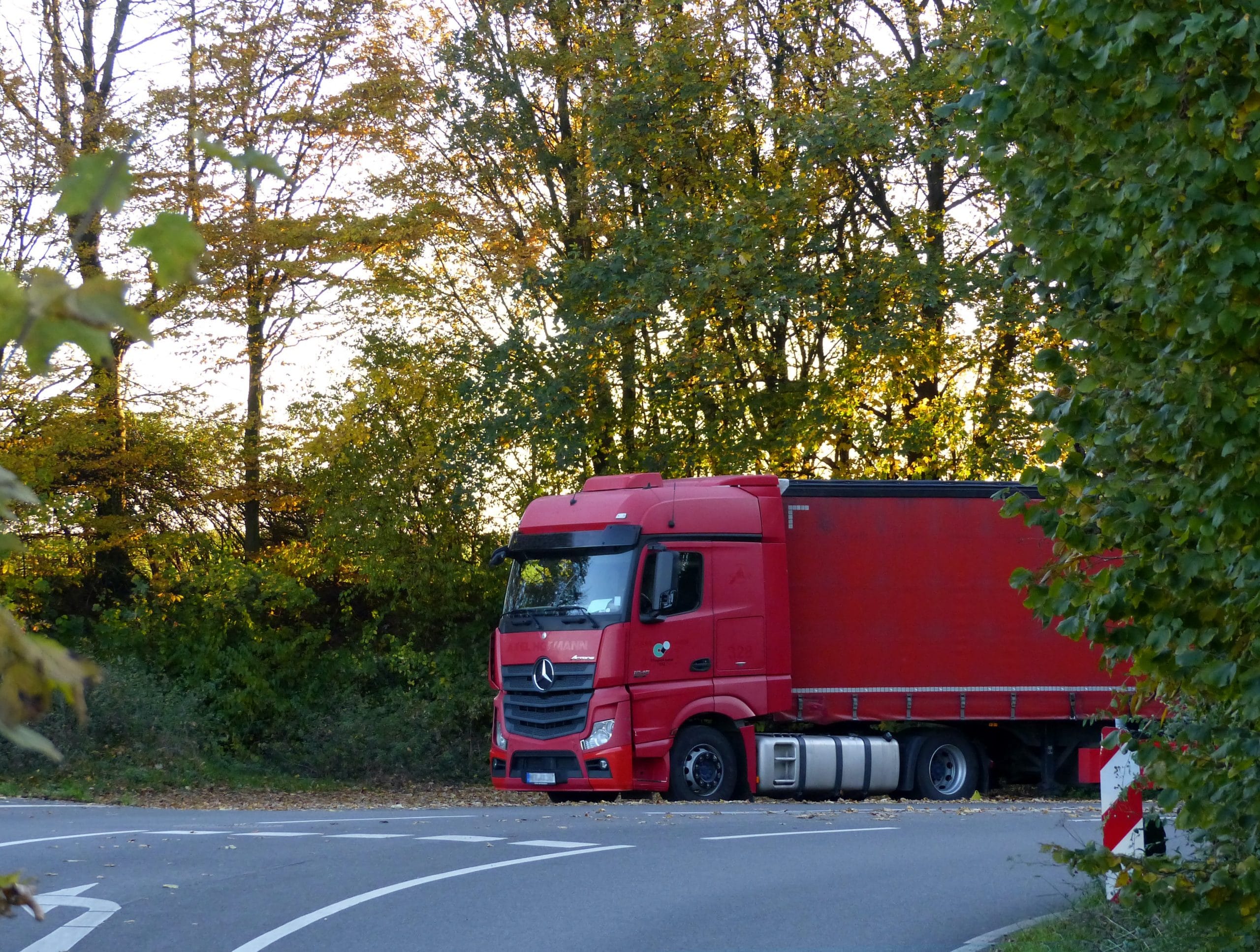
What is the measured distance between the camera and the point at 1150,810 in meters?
6.24

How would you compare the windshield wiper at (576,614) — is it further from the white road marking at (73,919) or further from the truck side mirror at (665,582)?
the white road marking at (73,919)

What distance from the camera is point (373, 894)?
28.9 ft

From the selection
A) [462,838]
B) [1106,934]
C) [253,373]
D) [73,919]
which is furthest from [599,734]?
[253,373]

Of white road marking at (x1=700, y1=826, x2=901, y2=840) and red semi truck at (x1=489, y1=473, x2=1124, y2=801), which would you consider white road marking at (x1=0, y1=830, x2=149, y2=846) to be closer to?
white road marking at (x1=700, y1=826, x2=901, y2=840)

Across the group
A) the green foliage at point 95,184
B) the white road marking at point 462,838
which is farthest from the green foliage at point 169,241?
the white road marking at point 462,838

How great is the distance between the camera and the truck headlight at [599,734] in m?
15.8

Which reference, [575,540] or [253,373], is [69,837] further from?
[253,373]

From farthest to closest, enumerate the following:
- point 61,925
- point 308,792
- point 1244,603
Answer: point 308,792, point 61,925, point 1244,603

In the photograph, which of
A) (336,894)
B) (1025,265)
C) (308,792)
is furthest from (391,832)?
(308,792)

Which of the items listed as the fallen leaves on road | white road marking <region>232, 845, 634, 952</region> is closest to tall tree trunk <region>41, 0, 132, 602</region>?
white road marking <region>232, 845, 634, 952</region>

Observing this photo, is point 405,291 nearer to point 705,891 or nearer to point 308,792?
point 308,792

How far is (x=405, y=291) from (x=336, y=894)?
15563 mm

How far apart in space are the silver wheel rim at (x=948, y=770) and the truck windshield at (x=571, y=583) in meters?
4.99

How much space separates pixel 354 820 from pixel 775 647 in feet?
18.5
